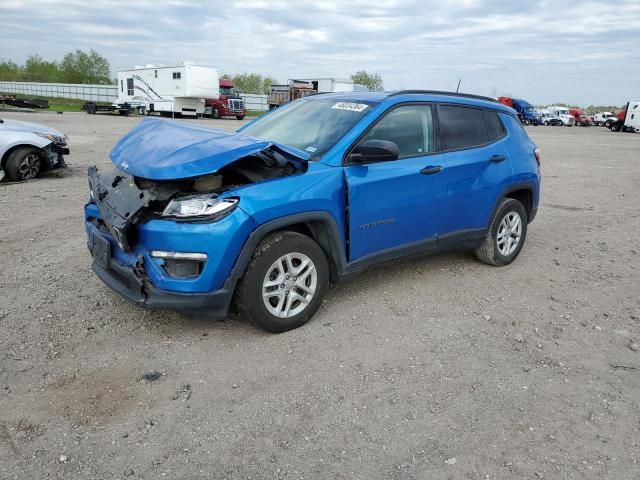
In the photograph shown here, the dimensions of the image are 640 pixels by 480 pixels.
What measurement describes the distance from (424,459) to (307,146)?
2.54 m

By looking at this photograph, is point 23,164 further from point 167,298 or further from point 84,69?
point 84,69

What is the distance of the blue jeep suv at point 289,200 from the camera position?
11.3ft

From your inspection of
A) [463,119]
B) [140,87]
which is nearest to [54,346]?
[463,119]

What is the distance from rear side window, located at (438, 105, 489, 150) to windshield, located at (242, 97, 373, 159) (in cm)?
86

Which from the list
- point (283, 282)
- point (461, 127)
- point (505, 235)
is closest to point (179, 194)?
point (283, 282)

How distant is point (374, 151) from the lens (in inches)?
155

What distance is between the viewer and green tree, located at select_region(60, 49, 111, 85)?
91125 millimetres

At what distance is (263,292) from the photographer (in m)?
3.68

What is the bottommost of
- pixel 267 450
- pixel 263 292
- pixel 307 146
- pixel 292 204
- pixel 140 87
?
pixel 267 450

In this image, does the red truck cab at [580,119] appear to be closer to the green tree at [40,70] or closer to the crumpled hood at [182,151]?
the crumpled hood at [182,151]

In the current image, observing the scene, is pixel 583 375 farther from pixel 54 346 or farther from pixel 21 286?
pixel 21 286

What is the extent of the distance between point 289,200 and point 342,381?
1.28 metres

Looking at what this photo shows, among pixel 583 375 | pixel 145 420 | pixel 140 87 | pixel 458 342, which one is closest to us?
pixel 145 420

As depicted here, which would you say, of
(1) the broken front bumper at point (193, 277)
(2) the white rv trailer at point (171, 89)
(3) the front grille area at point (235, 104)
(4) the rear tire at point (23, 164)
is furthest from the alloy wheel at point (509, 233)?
(3) the front grille area at point (235, 104)
